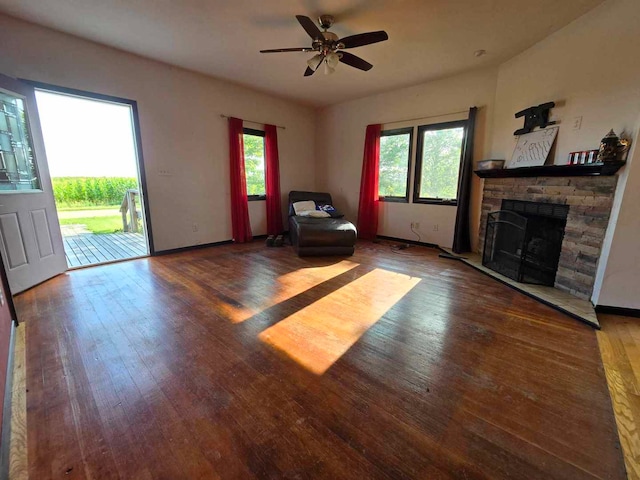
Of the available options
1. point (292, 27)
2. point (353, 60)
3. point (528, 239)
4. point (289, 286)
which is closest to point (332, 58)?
point (353, 60)

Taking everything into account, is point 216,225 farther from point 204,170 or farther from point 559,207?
point 559,207

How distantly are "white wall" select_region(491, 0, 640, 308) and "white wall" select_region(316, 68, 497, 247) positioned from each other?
0.92 m

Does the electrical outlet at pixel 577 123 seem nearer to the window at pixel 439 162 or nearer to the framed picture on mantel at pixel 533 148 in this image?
the framed picture on mantel at pixel 533 148

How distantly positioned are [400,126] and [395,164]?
2.15 ft

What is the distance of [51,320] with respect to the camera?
217 centimetres

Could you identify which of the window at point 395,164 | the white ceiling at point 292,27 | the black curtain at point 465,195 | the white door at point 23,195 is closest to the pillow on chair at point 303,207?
the window at point 395,164

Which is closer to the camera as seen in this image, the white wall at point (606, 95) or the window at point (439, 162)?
the white wall at point (606, 95)

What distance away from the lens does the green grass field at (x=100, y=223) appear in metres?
5.92

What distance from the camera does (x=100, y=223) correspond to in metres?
6.43

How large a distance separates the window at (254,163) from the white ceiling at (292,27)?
1217 mm

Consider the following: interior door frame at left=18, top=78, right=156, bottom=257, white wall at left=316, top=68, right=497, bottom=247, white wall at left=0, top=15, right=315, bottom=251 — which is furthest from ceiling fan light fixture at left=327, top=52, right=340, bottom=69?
interior door frame at left=18, top=78, right=156, bottom=257

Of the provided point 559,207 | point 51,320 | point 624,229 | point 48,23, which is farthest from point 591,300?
point 48,23

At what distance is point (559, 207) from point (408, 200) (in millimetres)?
2306

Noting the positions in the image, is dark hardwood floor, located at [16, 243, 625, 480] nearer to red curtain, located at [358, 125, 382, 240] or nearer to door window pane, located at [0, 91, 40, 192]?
door window pane, located at [0, 91, 40, 192]
